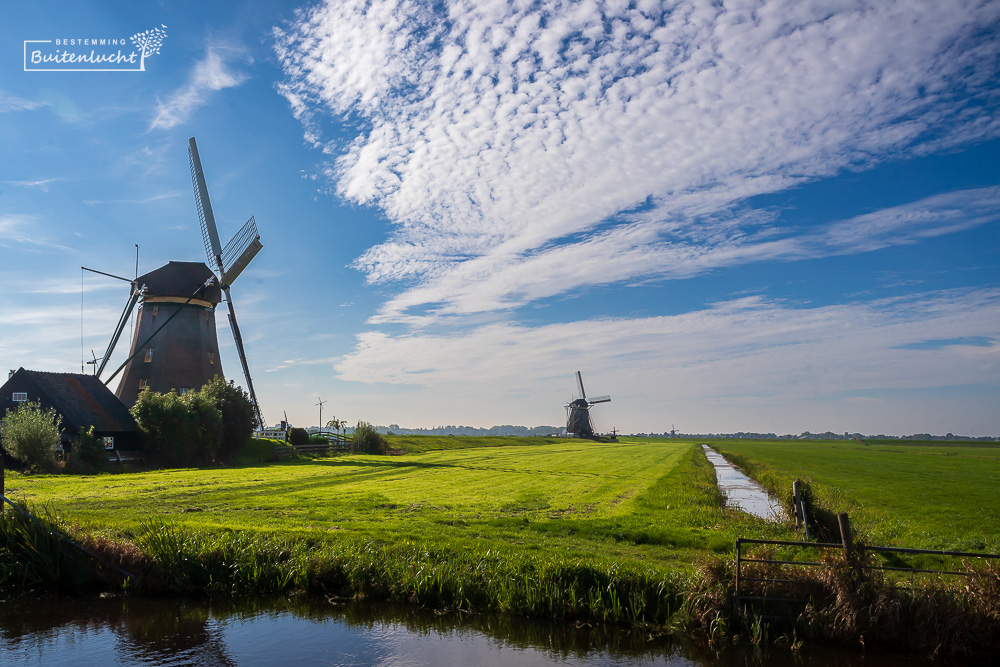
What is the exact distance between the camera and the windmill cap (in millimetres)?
52531

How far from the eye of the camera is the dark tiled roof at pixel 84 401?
142ft

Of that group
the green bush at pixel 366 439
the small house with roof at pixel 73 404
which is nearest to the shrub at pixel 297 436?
the green bush at pixel 366 439

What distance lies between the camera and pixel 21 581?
1346cm

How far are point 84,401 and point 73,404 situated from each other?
3.70ft

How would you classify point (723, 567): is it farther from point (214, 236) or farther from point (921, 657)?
point (214, 236)

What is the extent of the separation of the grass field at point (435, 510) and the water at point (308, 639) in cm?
275

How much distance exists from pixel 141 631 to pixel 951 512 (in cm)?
2669

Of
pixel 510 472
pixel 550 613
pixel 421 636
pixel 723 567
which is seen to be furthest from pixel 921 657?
pixel 510 472

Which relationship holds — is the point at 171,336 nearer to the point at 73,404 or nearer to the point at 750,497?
the point at 73,404

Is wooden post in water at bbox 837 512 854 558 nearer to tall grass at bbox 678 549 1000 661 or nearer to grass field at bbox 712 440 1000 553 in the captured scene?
tall grass at bbox 678 549 1000 661

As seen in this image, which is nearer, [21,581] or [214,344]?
[21,581]

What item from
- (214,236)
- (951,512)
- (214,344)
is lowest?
(951,512)

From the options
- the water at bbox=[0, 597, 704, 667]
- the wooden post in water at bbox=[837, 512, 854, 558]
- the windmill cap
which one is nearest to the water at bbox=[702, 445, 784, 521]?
the wooden post in water at bbox=[837, 512, 854, 558]

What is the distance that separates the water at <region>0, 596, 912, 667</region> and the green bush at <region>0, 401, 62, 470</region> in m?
28.0
